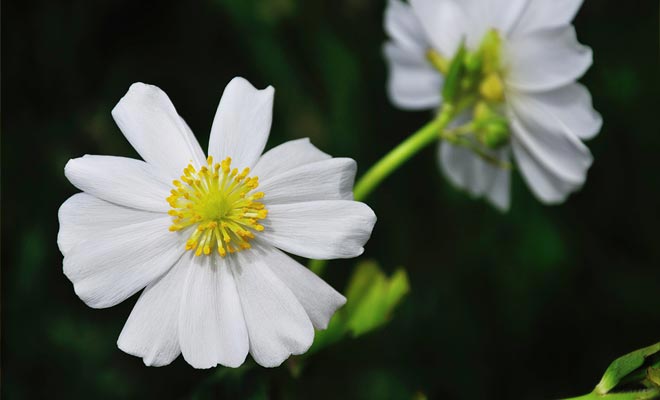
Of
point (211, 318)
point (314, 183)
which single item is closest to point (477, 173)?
point (314, 183)

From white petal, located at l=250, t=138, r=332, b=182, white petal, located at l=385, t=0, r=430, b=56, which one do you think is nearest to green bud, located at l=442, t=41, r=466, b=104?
white petal, located at l=385, t=0, r=430, b=56

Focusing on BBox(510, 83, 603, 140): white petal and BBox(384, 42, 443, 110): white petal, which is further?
BBox(384, 42, 443, 110): white petal

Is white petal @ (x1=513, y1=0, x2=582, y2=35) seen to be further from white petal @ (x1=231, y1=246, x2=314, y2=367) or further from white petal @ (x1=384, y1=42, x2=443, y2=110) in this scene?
white petal @ (x1=231, y1=246, x2=314, y2=367)

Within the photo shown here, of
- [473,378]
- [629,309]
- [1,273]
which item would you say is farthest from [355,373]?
[1,273]

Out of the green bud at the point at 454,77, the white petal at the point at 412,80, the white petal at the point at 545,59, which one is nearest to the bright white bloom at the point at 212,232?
the green bud at the point at 454,77

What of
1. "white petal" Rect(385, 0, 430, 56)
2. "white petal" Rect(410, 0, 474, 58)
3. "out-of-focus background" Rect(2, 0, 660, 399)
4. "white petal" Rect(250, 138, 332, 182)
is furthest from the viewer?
"out-of-focus background" Rect(2, 0, 660, 399)

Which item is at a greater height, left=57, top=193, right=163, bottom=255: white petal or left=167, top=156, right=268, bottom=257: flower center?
left=57, top=193, right=163, bottom=255: white petal
